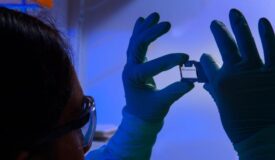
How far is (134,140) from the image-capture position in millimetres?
1014

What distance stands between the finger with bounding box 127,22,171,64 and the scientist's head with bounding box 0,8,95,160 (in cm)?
32

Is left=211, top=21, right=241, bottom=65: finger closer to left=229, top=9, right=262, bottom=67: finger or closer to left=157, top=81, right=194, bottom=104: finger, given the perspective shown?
left=229, top=9, right=262, bottom=67: finger

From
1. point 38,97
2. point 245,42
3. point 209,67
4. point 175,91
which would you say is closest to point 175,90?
point 175,91

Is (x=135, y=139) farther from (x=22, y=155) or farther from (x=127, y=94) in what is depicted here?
(x=22, y=155)

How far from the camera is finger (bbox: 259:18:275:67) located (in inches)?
30.6

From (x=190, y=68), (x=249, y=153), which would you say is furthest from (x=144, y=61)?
(x=249, y=153)

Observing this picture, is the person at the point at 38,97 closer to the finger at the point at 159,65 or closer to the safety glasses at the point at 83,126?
the safety glasses at the point at 83,126

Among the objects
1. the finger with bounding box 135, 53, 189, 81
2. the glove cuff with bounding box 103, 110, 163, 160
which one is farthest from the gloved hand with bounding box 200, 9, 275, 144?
the glove cuff with bounding box 103, 110, 163, 160

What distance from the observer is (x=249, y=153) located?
0.80 m

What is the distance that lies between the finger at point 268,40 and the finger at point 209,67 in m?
0.12

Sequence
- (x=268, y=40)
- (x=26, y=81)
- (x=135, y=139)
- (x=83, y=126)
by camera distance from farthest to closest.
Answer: (x=135, y=139) < (x=268, y=40) < (x=83, y=126) < (x=26, y=81)

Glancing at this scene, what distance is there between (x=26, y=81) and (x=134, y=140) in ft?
1.66

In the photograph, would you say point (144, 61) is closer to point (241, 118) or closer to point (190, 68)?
point (190, 68)

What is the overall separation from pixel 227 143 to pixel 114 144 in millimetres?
487
